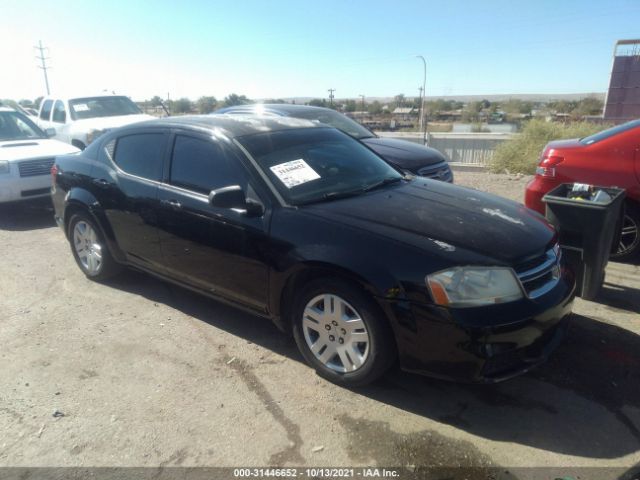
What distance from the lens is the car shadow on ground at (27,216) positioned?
732cm

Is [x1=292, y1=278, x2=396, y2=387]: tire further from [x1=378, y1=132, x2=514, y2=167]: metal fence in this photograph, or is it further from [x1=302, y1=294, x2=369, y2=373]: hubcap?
[x1=378, y1=132, x2=514, y2=167]: metal fence

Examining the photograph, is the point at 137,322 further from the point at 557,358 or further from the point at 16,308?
the point at 557,358

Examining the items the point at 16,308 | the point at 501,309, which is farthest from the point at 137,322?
the point at 501,309

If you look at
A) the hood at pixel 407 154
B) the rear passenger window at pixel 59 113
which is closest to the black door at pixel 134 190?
the hood at pixel 407 154

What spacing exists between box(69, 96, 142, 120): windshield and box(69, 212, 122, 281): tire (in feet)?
24.3

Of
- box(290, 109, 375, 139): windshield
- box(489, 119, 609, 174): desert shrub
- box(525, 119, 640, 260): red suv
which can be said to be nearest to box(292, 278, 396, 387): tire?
box(525, 119, 640, 260): red suv

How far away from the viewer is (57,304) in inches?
174

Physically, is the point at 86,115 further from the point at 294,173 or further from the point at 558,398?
the point at 558,398

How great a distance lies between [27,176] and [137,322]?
4.80m

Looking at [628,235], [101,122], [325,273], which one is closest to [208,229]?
[325,273]

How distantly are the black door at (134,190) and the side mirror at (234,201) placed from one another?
0.95 meters

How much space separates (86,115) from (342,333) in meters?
10.7

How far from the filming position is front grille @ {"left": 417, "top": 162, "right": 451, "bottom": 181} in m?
6.46

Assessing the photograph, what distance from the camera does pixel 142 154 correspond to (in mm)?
4172
